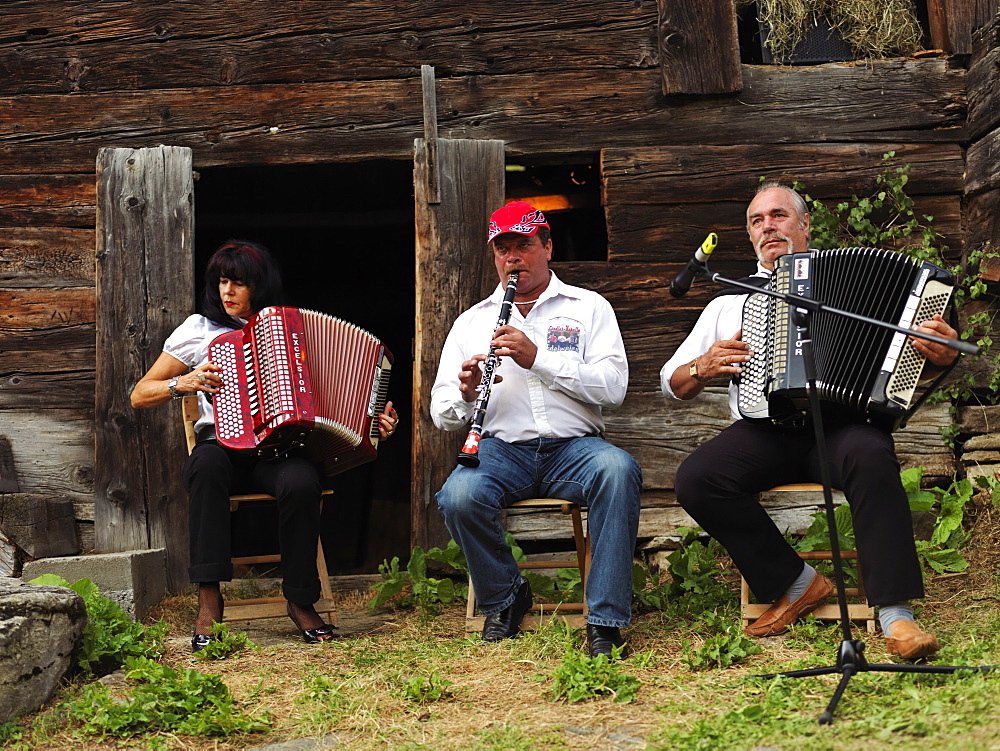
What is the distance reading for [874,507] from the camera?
291cm

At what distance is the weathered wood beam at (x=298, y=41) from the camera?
14.9 feet

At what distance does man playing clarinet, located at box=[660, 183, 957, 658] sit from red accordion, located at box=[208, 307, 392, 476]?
114 centimetres

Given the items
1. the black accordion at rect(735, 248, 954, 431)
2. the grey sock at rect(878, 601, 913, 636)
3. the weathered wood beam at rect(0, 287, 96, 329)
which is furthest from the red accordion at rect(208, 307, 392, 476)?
the grey sock at rect(878, 601, 913, 636)

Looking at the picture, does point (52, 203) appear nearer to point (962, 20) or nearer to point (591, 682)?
point (591, 682)

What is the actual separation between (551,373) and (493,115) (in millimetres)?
1576

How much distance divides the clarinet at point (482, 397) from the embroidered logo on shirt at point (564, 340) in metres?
0.21

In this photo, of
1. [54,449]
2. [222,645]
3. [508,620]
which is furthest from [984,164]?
[54,449]

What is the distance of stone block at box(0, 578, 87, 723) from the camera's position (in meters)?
2.80

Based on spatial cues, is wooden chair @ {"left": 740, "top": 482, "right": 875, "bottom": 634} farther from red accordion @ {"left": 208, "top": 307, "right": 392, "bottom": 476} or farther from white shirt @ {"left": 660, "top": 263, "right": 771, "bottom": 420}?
red accordion @ {"left": 208, "top": 307, "right": 392, "bottom": 476}

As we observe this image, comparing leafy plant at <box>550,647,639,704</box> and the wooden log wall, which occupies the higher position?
the wooden log wall

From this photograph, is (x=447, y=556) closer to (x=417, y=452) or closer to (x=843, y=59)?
(x=417, y=452)

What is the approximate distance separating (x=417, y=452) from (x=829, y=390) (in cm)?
194

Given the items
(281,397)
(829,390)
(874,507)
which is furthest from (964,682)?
(281,397)

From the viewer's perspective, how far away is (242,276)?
387 centimetres
